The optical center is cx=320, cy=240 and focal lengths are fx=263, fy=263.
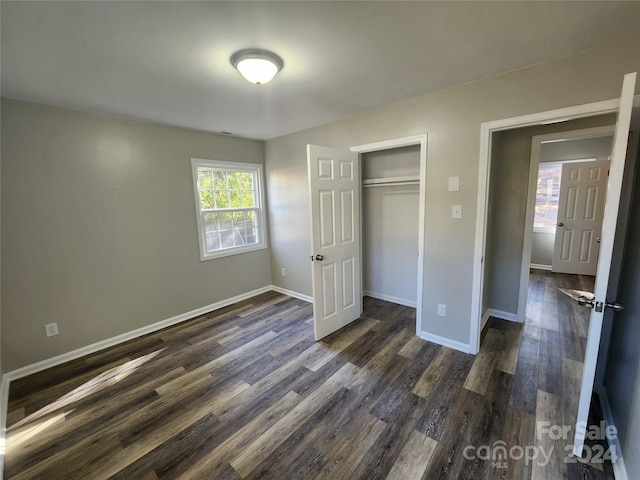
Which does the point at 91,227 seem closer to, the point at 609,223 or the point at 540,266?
the point at 609,223

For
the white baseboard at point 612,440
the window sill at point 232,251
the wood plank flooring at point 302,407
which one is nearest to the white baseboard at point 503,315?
the wood plank flooring at point 302,407

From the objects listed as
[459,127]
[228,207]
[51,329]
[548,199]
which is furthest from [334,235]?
[548,199]

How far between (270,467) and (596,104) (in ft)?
10.3

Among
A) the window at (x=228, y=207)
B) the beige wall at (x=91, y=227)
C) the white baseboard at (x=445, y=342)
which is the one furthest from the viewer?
the window at (x=228, y=207)

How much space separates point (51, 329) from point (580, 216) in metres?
7.66

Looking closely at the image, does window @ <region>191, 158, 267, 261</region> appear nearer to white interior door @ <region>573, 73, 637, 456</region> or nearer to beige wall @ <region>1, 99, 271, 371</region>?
beige wall @ <region>1, 99, 271, 371</region>

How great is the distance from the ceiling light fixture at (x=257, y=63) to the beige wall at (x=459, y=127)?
56.2 inches

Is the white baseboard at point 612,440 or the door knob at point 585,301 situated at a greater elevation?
the door knob at point 585,301

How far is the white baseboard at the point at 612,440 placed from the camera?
137 cm

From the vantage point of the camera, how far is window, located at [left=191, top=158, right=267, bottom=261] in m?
3.58

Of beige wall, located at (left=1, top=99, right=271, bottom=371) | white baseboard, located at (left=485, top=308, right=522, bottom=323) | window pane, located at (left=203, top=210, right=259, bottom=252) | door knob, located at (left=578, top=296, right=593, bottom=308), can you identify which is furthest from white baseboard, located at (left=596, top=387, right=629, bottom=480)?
window pane, located at (left=203, top=210, right=259, bottom=252)

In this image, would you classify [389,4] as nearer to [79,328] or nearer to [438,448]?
[438,448]

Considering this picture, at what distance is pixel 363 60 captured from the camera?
6.07 ft

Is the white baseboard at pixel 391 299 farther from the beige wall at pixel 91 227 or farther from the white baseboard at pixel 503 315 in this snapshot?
the beige wall at pixel 91 227
